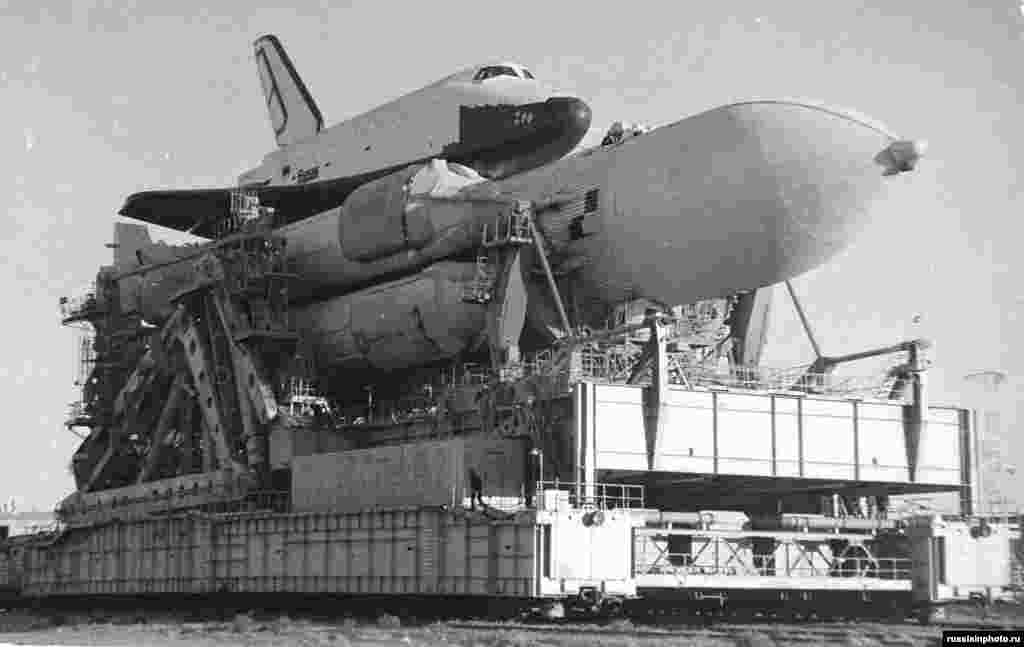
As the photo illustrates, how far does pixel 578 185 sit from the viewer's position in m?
41.0

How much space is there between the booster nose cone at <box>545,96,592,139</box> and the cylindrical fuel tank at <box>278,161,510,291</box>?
125 inches

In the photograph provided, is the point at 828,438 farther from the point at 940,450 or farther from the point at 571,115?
the point at 571,115

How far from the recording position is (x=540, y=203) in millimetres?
41469

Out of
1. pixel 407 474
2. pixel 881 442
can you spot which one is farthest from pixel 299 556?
pixel 881 442

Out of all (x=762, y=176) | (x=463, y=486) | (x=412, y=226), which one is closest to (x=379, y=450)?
(x=463, y=486)

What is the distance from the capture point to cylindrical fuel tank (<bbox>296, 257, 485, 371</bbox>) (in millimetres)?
43469

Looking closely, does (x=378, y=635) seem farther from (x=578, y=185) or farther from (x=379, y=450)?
(x=578, y=185)

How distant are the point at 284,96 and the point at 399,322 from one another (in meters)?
26.6

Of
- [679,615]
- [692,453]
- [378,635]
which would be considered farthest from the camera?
[679,615]

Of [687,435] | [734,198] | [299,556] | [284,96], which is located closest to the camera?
[687,435]

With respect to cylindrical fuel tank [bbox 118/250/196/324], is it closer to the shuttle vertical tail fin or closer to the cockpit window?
the shuttle vertical tail fin

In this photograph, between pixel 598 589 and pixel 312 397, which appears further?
pixel 312 397

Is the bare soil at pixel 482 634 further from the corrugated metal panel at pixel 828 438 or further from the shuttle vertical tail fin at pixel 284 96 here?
the shuttle vertical tail fin at pixel 284 96

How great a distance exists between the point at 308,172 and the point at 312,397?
15498mm
